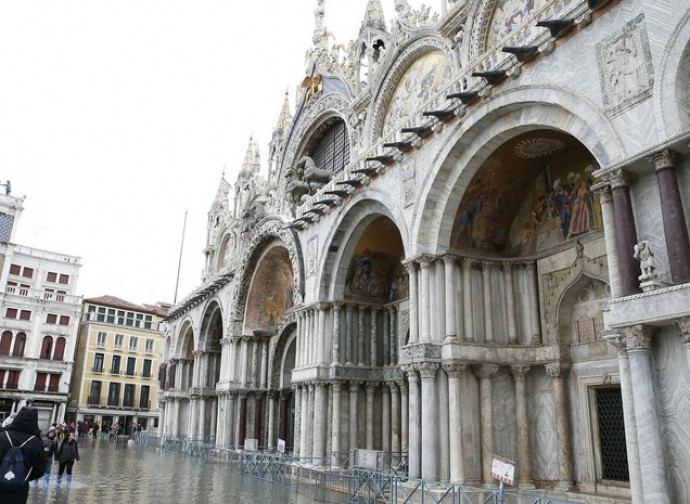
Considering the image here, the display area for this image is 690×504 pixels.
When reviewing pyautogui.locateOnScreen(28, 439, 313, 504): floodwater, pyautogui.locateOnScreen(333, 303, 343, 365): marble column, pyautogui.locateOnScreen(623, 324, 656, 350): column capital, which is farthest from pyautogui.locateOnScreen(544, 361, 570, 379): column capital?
pyautogui.locateOnScreen(333, 303, 343, 365): marble column

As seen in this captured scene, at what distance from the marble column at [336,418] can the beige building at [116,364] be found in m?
43.8

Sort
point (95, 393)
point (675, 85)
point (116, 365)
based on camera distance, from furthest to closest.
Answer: point (116, 365) → point (95, 393) → point (675, 85)

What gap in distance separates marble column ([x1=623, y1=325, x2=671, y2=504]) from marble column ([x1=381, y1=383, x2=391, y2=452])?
9981 millimetres

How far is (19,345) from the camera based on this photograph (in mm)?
48188

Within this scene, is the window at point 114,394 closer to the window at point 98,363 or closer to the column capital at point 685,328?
the window at point 98,363

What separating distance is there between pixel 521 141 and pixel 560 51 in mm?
2171

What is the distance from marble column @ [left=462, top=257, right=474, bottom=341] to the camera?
12.4 metres

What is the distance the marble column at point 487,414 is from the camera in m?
11.6

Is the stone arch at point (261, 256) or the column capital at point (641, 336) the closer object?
the column capital at point (641, 336)

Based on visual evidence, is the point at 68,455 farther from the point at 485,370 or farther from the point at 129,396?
the point at 129,396

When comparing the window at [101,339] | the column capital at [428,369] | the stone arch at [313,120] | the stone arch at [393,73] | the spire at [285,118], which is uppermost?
the spire at [285,118]

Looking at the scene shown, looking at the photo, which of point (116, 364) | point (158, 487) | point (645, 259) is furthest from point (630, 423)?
point (116, 364)

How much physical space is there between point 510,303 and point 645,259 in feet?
17.1

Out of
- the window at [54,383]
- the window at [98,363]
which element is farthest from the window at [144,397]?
the window at [54,383]
